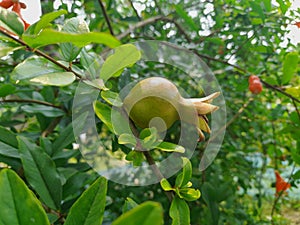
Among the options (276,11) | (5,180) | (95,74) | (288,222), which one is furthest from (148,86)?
(288,222)

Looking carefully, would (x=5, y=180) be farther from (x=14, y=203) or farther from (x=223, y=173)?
(x=223, y=173)

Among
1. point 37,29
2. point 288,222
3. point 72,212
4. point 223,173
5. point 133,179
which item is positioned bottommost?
point 288,222

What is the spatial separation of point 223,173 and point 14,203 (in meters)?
0.88

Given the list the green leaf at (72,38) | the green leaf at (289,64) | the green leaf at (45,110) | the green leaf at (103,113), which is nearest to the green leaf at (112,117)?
the green leaf at (103,113)

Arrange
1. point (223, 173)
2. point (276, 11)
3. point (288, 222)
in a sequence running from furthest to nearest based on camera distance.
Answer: point (288, 222) → point (223, 173) → point (276, 11)

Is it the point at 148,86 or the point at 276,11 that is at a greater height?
the point at 148,86

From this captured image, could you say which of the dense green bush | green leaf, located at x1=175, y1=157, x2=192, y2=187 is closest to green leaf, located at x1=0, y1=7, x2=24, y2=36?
the dense green bush

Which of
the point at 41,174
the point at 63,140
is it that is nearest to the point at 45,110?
the point at 63,140

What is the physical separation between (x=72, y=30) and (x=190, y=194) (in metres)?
0.22

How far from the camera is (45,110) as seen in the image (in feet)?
2.46

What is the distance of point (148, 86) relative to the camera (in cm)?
41

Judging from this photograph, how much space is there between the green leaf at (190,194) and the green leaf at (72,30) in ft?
0.65

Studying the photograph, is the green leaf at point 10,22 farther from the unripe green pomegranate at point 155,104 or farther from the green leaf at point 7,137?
the green leaf at point 7,137

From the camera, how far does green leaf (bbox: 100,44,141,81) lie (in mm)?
341
